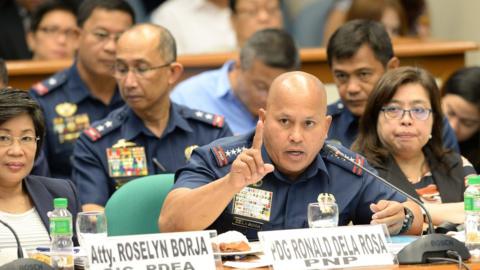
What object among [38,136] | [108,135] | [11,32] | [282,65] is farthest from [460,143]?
[11,32]

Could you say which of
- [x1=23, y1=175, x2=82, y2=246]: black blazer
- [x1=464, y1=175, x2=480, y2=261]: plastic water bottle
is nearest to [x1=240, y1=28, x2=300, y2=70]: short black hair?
[x1=23, y1=175, x2=82, y2=246]: black blazer

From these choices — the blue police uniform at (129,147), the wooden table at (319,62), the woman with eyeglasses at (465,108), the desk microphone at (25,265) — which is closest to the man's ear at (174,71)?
the blue police uniform at (129,147)

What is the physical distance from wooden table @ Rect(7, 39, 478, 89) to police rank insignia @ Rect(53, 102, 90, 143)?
753 millimetres

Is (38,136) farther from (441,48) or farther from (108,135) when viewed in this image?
(441,48)

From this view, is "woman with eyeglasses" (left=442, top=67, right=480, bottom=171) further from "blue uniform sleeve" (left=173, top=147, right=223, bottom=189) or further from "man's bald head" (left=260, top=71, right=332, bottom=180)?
Result: "blue uniform sleeve" (left=173, top=147, right=223, bottom=189)

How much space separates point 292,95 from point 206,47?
3818 mm

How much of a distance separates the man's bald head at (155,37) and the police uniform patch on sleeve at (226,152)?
58.0 inches

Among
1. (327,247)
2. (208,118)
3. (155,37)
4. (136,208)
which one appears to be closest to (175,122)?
(208,118)

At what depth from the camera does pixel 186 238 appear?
3.47m

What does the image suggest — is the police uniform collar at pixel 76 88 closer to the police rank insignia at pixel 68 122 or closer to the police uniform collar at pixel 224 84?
the police rank insignia at pixel 68 122

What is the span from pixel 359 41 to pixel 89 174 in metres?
1.54

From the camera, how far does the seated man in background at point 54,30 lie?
711cm

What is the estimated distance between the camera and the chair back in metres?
4.47

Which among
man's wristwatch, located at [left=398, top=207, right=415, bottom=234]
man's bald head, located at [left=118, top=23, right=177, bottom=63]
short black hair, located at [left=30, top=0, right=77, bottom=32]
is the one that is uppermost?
short black hair, located at [left=30, top=0, right=77, bottom=32]
